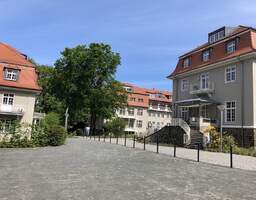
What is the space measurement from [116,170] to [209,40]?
27.9 metres

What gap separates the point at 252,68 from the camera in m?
26.3

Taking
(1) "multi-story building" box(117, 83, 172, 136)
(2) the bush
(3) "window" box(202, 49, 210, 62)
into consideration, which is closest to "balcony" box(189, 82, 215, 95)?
(3) "window" box(202, 49, 210, 62)

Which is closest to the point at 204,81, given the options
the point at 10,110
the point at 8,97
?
the point at 10,110

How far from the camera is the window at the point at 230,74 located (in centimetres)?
2842

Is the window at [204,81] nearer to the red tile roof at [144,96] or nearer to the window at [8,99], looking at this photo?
the window at [8,99]

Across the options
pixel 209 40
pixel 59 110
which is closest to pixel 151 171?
pixel 209 40

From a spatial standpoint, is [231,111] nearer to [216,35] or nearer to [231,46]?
[231,46]

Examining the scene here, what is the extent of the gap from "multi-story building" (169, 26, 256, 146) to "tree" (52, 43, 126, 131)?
17.0m

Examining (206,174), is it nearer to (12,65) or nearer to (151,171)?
(151,171)

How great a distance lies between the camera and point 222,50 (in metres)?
30.5

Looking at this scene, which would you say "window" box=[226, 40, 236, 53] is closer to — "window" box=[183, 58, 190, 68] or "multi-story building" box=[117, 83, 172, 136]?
"window" box=[183, 58, 190, 68]

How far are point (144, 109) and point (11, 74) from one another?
4395 cm

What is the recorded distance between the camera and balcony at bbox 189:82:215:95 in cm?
3078

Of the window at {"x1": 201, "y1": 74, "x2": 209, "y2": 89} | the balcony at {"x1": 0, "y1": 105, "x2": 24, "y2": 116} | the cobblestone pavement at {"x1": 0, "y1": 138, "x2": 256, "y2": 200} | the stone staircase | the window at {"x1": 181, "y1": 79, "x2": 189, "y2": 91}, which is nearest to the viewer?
the cobblestone pavement at {"x1": 0, "y1": 138, "x2": 256, "y2": 200}
